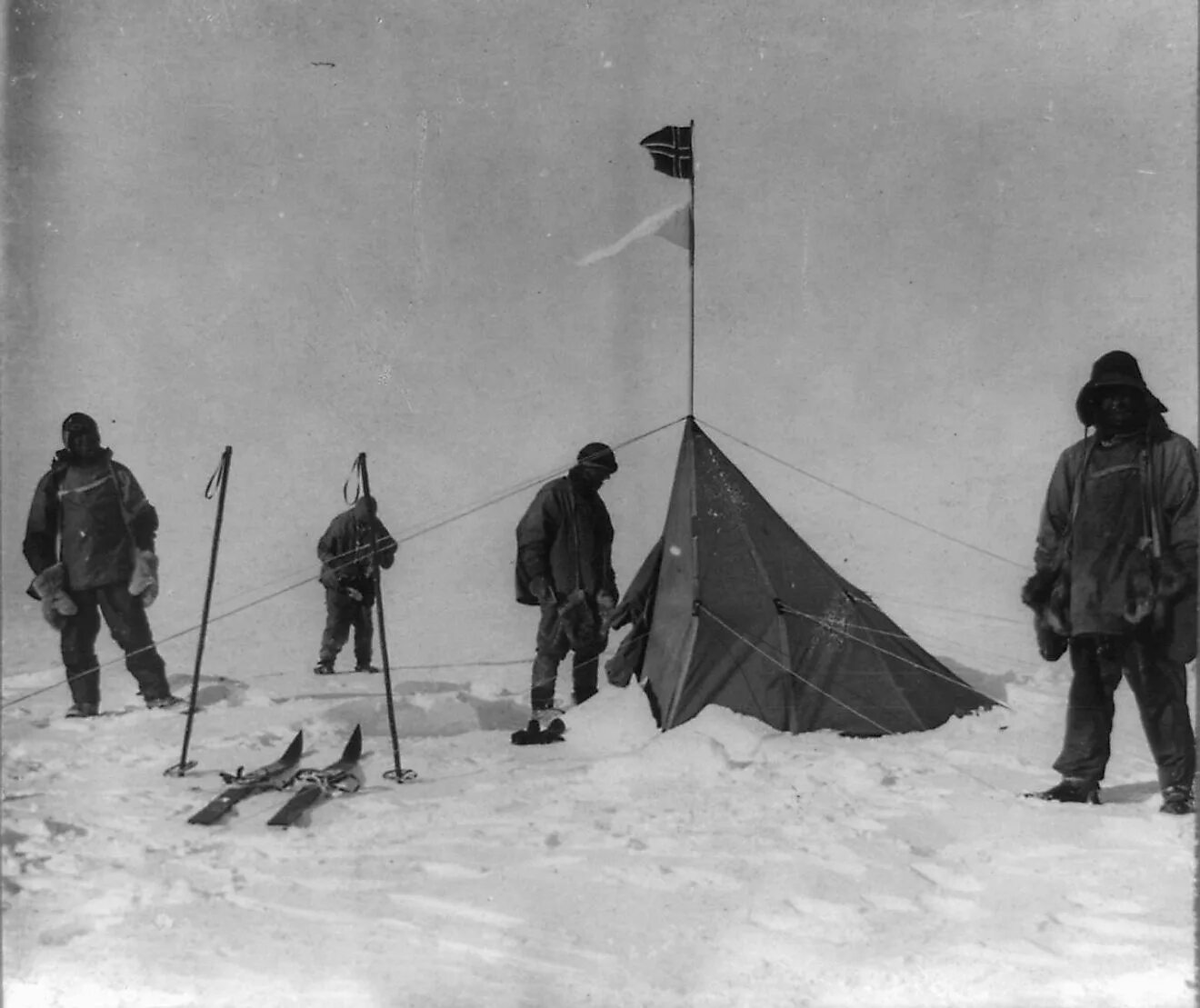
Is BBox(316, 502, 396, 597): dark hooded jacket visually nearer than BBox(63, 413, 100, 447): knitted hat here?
No

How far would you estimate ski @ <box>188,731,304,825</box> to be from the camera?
3.56m

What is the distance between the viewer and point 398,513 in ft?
18.0

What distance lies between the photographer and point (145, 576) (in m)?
5.43

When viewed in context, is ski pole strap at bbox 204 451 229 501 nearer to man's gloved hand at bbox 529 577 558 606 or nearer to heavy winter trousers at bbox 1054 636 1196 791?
man's gloved hand at bbox 529 577 558 606

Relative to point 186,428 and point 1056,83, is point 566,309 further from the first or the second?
point 1056,83

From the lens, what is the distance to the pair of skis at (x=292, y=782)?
3.56 m

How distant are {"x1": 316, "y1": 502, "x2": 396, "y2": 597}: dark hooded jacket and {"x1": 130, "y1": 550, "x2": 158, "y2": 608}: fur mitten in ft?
3.15

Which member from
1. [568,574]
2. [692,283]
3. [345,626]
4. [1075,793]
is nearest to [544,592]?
[568,574]

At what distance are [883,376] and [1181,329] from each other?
5.27 ft

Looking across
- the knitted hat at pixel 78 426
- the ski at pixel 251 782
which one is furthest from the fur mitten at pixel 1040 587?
the knitted hat at pixel 78 426

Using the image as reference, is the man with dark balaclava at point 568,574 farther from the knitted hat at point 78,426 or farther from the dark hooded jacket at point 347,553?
the knitted hat at point 78,426

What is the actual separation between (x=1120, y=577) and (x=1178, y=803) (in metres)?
0.85

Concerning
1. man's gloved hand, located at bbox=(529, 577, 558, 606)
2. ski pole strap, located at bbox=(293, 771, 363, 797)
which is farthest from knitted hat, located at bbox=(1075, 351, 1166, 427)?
ski pole strap, located at bbox=(293, 771, 363, 797)

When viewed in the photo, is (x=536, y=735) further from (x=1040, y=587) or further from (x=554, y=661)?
(x=1040, y=587)
